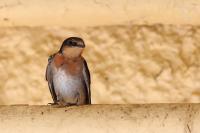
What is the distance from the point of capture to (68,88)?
1628mm

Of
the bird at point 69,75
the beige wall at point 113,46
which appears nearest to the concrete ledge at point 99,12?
the beige wall at point 113,46

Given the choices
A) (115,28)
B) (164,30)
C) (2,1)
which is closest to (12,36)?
(2,1)

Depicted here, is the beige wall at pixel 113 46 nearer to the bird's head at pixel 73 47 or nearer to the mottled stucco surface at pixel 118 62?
the mottled stucco surface at pixel 118 62

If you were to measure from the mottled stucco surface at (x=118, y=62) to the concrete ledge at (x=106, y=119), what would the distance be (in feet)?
1.76

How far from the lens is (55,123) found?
127 centimetres

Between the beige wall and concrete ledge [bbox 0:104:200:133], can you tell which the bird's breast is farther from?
Answer: concrete ledge [bbox 0:104:200:133]

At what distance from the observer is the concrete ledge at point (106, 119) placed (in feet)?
4.11

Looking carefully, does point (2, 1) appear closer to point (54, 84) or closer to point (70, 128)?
point (54, 84)

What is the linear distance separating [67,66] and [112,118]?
0.36m

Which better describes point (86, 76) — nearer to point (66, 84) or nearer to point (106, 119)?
point (66, 84)

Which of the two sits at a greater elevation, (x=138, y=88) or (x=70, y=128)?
(x=138, y=88)

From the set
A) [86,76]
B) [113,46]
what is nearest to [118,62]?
[113,46]

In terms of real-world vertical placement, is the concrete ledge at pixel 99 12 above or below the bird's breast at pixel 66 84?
above

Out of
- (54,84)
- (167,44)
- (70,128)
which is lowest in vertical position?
(70,128)
